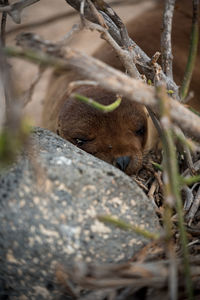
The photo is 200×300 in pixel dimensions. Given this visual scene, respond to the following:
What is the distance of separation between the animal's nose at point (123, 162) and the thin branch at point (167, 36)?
624mm

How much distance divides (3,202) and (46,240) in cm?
19

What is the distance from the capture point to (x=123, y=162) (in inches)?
88.3

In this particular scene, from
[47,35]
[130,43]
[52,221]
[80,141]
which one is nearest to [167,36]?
[130,43]

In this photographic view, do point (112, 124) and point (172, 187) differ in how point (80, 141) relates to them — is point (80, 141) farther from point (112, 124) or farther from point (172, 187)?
point (172, 187)

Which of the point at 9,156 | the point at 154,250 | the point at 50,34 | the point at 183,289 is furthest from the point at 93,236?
the point at 50,34

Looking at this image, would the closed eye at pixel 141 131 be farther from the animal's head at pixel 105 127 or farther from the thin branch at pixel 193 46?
the thin branch at pixel 193 46

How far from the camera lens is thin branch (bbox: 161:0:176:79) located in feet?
5.12

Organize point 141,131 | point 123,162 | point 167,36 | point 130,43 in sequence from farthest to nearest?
point 141,131
point 123,162
point 130,43
point 167,36

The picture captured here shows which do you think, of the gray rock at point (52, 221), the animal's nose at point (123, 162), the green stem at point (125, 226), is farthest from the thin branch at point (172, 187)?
the animal's nose at point (123, 162)

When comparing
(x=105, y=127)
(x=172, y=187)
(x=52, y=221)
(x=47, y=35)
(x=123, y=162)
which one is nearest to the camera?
(x=172, y=187)

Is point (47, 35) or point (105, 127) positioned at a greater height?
point (105, 127)

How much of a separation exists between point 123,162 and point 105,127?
0.29 metres

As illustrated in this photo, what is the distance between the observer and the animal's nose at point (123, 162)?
87.4 inches

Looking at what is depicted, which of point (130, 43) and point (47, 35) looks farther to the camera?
point (47, 35)
